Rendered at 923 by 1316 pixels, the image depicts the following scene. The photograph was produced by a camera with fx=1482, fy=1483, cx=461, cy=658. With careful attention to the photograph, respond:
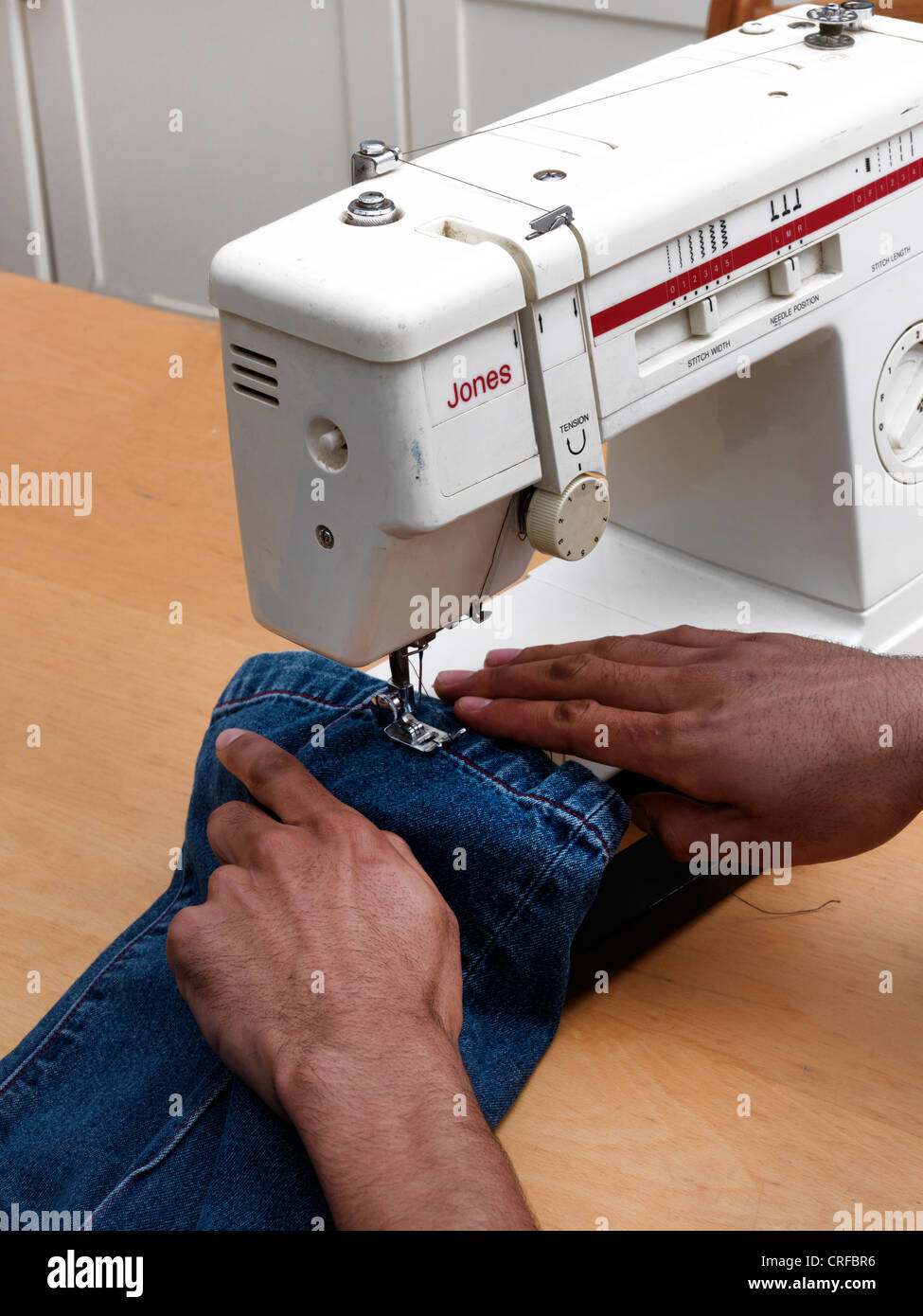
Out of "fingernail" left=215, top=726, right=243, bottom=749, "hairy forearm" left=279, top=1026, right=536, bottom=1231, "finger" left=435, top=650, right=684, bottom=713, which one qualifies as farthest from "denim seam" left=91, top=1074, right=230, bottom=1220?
"finger" left=435, top=650, right=684, bottom=713

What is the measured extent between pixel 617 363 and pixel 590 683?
0.72ft

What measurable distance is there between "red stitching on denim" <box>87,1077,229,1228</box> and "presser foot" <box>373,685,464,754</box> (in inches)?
9.6

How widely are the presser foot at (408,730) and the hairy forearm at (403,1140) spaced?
0.21 metres

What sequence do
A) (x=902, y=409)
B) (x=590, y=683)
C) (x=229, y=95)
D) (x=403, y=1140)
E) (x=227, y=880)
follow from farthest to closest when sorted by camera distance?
(x=229, y=95) < (x=902, y=409) < (x=590, y=683) < (x=227, y=880) < (x=403, y=1140)

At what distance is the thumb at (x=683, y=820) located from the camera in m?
0.98

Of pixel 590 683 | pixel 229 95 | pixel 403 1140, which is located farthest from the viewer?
pixel 229 95

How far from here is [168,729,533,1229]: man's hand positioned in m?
0.77

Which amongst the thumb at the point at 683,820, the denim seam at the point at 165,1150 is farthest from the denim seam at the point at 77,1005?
the thumb at the point at 683,820

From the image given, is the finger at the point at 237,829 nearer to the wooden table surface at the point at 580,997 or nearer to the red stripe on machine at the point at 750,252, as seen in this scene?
the wooden table surface at the point at 580,997

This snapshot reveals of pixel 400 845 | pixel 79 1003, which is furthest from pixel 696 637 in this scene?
pixel 79 1003

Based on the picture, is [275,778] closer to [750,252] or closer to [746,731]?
[746,731]

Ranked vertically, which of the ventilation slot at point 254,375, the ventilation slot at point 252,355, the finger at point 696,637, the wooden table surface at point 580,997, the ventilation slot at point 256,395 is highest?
the ventilation slot at point 252,355

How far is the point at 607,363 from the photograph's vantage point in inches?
36.3
